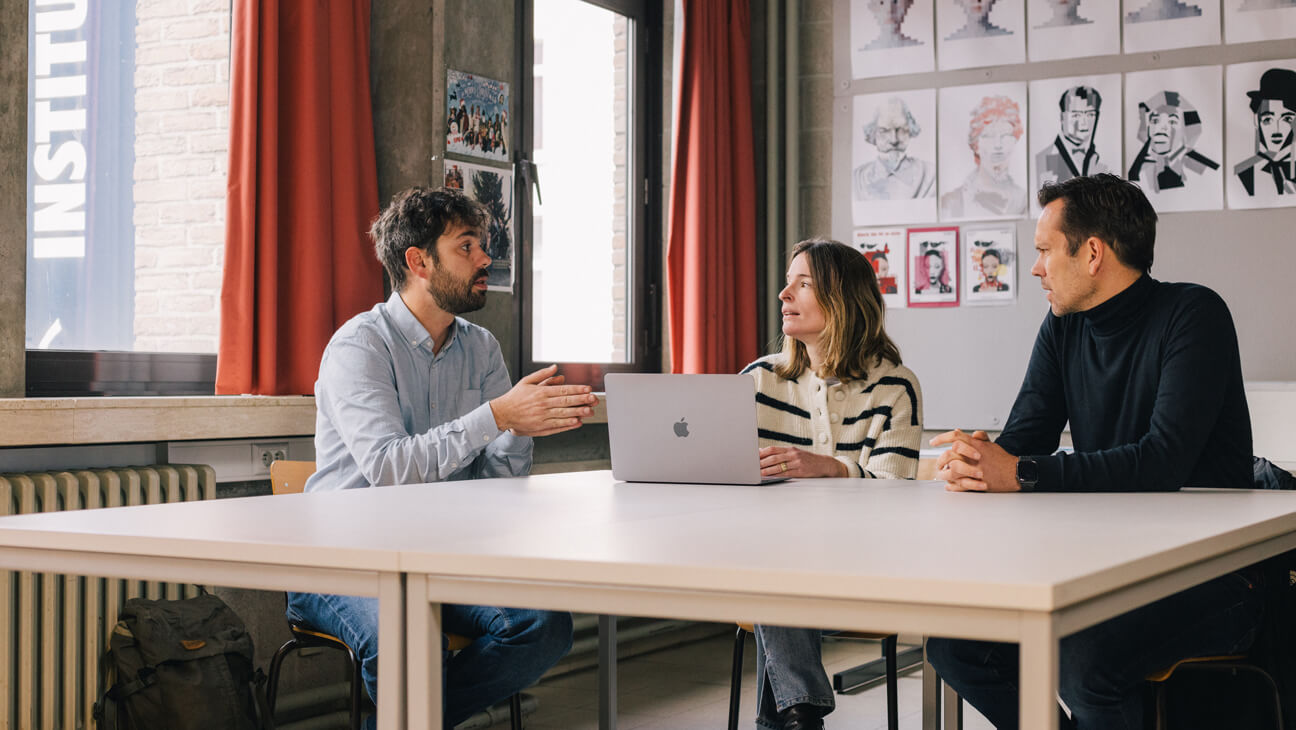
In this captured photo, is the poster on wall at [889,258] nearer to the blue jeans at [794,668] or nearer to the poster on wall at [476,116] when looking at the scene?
the poster on wall at [476,116]

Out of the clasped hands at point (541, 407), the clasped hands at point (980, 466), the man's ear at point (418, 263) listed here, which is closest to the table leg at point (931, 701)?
the clasped hands at point (980, 466)

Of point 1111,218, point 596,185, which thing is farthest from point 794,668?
point 596,185

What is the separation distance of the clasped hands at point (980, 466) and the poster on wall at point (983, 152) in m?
2.48

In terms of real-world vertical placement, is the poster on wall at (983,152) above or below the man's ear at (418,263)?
above

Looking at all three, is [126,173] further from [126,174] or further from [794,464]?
[794,464]

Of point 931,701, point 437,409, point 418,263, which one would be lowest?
point 931,701

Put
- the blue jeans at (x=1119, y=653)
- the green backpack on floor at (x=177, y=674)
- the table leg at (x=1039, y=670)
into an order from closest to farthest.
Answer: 1. the table leg at (x=1039, y=670)
2. the blue jeans at (x=1119, y=653)
3. the green backpack on floor at (x=177, y=674)

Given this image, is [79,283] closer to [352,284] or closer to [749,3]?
[352,284]

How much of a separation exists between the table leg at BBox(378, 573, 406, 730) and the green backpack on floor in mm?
1184

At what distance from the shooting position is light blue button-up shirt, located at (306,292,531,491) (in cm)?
240

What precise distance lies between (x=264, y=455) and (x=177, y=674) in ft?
2.01

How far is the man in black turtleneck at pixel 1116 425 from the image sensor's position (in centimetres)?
190

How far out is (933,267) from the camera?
14.8 feet

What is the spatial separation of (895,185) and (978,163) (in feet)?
0.96
